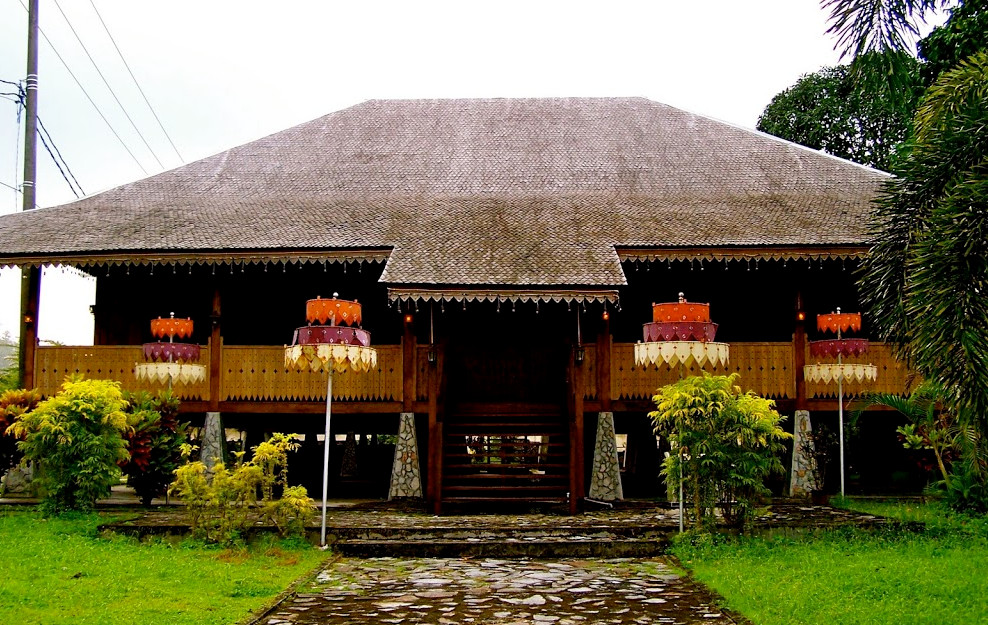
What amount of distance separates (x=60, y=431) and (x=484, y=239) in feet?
21.5

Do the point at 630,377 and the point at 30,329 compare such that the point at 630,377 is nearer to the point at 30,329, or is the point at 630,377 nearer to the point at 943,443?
the point at 943,443

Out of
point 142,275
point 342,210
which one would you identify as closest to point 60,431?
point 142,275

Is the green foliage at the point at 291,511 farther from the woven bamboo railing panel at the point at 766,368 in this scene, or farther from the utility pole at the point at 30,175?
the woven bamboo railing panel at the point at 766,368

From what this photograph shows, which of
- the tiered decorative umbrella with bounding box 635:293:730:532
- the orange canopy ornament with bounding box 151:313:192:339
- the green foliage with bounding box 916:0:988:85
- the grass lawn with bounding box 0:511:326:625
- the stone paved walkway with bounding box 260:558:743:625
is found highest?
the green foliage with bounding box 916:0:988:85

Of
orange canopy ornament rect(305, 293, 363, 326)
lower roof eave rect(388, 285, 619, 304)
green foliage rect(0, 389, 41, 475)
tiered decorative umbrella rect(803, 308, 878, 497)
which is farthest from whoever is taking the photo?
tiered decorative umbrella rect(803, 308, 878, 497)

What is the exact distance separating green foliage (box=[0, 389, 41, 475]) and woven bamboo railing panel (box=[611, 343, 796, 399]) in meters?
8.56

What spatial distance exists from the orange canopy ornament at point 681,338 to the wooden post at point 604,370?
2.88 metres

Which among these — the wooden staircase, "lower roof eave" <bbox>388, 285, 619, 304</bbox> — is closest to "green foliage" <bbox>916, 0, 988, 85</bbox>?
"lower roof eave" <bbox>388, 285, 619, 304</bbox>

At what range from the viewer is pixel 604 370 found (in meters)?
14.2

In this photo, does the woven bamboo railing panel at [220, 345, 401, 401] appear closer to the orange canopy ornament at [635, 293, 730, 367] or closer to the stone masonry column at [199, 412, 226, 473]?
the stone masonry column at [199, 412, 226, 473]

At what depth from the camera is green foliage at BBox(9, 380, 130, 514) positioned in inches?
453

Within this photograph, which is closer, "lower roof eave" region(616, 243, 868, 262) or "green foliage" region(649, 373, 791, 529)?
"green foliage" region(649, 373, 791, 529)

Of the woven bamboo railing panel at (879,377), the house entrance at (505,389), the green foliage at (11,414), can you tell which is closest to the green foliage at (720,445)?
the house entrance at (505,389)

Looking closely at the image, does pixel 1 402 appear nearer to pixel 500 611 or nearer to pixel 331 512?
pixel 331 512
